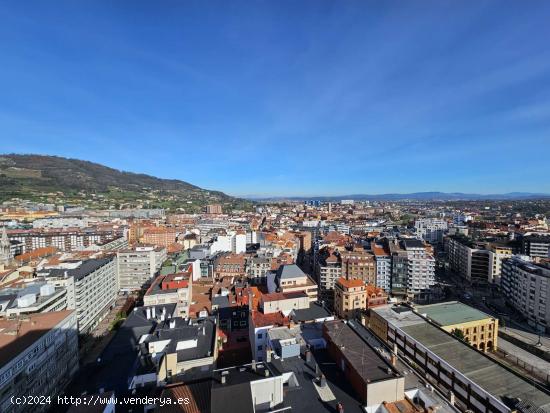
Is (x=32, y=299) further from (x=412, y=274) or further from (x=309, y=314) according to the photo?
(x=412, y=274)

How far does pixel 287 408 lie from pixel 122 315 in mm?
33036

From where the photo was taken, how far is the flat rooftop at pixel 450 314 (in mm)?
31373

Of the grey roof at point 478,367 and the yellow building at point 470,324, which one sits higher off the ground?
the grey roof at point 478,367

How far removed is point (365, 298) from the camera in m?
37.3

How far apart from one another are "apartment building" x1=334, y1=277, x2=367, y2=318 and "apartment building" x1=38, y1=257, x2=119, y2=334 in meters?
29.5

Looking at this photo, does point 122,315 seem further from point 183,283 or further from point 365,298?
point 365,298

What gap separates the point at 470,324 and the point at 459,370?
38.1 ft

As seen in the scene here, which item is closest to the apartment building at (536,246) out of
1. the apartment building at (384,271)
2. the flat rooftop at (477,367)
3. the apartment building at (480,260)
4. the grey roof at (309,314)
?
the apartment building at (480,260)

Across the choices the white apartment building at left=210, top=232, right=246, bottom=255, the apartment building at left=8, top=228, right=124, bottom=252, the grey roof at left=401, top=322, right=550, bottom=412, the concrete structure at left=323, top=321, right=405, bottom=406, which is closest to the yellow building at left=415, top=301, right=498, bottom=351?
the grey roof at left=401, top=322, right=550, bottom=412

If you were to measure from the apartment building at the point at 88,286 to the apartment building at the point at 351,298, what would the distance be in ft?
96.6

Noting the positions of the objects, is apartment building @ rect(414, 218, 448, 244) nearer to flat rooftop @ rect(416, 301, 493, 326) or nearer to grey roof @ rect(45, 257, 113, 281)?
flat rooftop @ rect(416, 301, 493, 326)

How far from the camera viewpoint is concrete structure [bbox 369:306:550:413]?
18766mm

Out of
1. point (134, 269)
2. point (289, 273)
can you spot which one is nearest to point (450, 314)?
point (289, 273)

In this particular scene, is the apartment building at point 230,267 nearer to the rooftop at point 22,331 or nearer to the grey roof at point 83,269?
the grey roof at point 83,269
